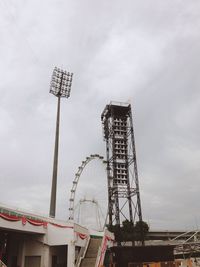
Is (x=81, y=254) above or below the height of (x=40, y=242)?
below

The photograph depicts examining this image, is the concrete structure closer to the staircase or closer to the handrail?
the handrail

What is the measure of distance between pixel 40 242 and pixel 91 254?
228 inches

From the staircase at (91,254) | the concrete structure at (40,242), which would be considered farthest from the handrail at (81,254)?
the staircase at (91,254)

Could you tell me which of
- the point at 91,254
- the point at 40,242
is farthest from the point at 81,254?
the point at 40,242

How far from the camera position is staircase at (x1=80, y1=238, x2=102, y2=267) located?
28.2m

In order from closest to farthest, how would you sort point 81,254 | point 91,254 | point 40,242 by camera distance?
point 40,242, point 81,254, point 91,254

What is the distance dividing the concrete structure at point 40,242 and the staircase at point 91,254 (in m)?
0.46

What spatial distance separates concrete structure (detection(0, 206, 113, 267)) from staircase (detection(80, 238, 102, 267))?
0.46m

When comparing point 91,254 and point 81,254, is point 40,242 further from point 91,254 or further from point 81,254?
point 91,254

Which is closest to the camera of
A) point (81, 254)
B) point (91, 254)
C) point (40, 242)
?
point (40, 242)

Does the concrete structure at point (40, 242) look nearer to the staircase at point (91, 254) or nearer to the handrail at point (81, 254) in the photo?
the handrail at point (81, 254)

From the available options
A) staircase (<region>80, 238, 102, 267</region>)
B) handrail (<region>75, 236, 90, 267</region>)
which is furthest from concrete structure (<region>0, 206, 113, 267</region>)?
Answer: staircase (<region>80, 238, 102, 267</region>)

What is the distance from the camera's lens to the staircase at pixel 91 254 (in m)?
28.2

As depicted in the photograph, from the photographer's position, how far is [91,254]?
3066cm
